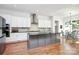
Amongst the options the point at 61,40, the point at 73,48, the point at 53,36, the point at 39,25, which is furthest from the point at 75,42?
the point at 39,25

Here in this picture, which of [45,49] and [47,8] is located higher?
[47,8]

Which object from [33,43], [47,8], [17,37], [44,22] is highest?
[47,8]

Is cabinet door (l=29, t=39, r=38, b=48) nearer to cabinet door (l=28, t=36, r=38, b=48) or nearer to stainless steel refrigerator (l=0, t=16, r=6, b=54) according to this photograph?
cabinet door (l=28, t=36, r=38, b=48)

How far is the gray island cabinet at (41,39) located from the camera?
106 inches

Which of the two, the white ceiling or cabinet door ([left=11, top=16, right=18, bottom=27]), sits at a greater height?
the white ceiling

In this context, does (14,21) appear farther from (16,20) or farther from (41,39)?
(41,39)

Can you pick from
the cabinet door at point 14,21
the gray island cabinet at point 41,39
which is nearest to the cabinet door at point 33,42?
the gray island cabinet at point 41,39

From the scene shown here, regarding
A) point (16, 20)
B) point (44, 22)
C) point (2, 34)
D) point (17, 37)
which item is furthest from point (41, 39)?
point (2, 34)

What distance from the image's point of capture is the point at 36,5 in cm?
263

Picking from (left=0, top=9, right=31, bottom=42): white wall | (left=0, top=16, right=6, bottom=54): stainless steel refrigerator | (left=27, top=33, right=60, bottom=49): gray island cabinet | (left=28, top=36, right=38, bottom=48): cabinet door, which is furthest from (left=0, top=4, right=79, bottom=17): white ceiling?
(left=28, top=36, right=38, bottom=48): cabinet door

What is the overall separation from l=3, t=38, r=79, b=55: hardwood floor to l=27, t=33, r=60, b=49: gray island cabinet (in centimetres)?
10

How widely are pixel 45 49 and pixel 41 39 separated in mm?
259

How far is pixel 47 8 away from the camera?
2.69 m

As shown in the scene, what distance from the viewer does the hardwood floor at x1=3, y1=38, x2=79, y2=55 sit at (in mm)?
2602
